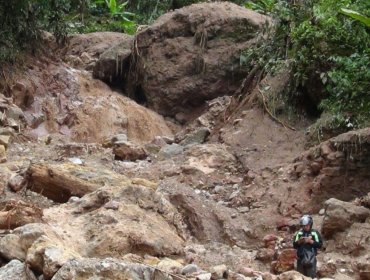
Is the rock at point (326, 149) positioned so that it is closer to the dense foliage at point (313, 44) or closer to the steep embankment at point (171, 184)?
the steep embankment at point (171, 184)

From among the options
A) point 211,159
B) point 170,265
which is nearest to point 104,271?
point 170,265

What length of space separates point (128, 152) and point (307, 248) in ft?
15.2

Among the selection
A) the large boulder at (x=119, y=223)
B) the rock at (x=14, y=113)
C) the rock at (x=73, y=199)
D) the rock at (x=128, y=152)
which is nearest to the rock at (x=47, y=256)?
the large boulder at (x=119, y=223)

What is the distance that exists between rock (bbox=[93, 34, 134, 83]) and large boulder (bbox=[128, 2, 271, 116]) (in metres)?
0.33

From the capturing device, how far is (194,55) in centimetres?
1449

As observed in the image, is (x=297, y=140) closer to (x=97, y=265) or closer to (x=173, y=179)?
(x=173, y=179)

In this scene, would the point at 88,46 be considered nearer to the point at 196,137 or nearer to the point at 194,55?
the point at 194,55

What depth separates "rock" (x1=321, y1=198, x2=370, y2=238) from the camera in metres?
7.12

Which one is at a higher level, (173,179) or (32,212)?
(32,212)

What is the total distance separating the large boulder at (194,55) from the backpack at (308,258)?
26.9 ft

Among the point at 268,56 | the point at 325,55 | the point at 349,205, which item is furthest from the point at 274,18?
the point at 349,205

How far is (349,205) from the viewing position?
7250 mm

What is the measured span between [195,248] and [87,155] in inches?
154

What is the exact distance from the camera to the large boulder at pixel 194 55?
46.8 ft
